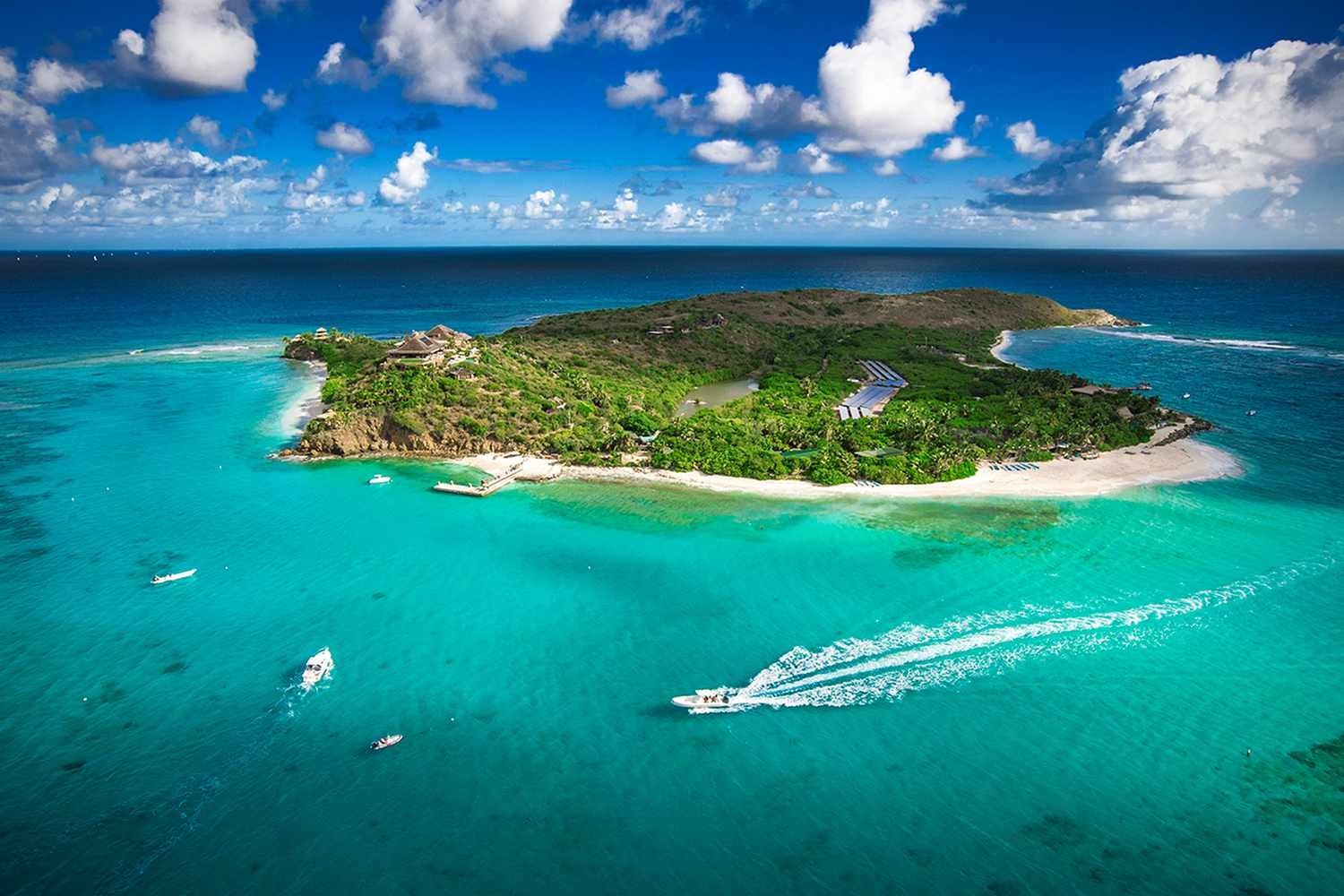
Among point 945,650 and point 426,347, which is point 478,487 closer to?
point 426,347

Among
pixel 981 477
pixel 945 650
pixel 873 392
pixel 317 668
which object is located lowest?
pixel 317 668

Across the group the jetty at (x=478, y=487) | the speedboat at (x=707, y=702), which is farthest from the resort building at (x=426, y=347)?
the speedboat at (x=707, y=702)

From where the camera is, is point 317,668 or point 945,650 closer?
point 317,668

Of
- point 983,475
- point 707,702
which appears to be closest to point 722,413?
point 983,475

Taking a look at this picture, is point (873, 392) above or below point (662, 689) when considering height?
above

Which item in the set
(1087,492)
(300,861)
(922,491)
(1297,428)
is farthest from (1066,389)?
(300,861)

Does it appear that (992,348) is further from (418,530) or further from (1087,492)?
(418,530)
